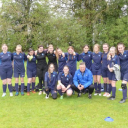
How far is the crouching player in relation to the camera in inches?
222

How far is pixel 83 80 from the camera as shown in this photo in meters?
5.82

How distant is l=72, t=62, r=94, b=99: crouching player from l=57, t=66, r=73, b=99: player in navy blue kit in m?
0.20

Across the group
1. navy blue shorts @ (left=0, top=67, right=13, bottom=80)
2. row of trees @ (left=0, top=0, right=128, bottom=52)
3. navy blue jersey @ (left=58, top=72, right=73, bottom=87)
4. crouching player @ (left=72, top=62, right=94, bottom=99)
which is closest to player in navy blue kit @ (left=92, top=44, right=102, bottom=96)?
crouching player @ (left=72, top=62, right=94, bottom=99)

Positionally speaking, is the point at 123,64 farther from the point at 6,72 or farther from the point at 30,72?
the point at 6,72

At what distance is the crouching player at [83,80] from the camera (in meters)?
5.63

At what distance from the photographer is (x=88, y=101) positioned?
548cm

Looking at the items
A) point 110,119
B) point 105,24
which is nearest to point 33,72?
point 110,119

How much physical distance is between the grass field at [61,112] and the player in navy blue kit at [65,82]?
0.97ft

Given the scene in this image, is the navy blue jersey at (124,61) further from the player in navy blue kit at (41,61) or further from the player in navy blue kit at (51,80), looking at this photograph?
the player in navy blue kit at (41,61)

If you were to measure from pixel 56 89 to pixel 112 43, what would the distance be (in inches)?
684

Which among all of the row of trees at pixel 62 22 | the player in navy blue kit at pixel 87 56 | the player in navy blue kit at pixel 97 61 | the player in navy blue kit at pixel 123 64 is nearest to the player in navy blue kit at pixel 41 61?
the player in navy blue kit at pixel 87 56

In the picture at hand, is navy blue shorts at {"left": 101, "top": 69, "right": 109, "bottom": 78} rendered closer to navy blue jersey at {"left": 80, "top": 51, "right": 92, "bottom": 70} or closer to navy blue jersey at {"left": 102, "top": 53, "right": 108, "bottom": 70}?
navy blue jersey at {"left": 102, "top": 53, "right": 108, "bottom": 70}

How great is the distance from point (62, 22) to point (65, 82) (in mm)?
14328

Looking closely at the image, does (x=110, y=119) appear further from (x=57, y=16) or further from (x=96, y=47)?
(x=57, y=16)
